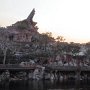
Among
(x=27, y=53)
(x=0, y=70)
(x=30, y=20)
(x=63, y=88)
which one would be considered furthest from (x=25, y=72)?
(x=30, y=20)

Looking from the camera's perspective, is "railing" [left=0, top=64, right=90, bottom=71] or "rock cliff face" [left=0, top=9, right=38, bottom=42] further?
"rock cliff face" [left=0, top=9, right=38, bottom=42]

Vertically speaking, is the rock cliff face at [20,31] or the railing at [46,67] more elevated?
the rock cliff face at [20,31]

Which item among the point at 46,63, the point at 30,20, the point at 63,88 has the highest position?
the point at 30,20

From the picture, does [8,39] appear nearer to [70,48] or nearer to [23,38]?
[23,38]

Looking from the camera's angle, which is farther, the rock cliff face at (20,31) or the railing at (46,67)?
the rock cliff face at (20,31)

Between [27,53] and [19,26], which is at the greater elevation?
[19,26]

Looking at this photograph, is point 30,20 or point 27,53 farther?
point 30,20

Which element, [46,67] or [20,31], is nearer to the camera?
[46,67]

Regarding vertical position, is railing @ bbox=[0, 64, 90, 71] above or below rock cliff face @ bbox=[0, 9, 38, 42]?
below

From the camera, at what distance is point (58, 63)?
122m

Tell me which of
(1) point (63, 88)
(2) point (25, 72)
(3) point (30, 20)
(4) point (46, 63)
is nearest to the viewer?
(1) point (63, 88)

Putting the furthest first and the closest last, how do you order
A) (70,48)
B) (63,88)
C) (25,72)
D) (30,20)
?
(30,20) < (70,48) < (25,72) < (63,88)

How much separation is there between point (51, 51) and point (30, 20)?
3021 centimetres

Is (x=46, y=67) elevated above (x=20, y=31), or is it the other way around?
(x=20, y=31)
